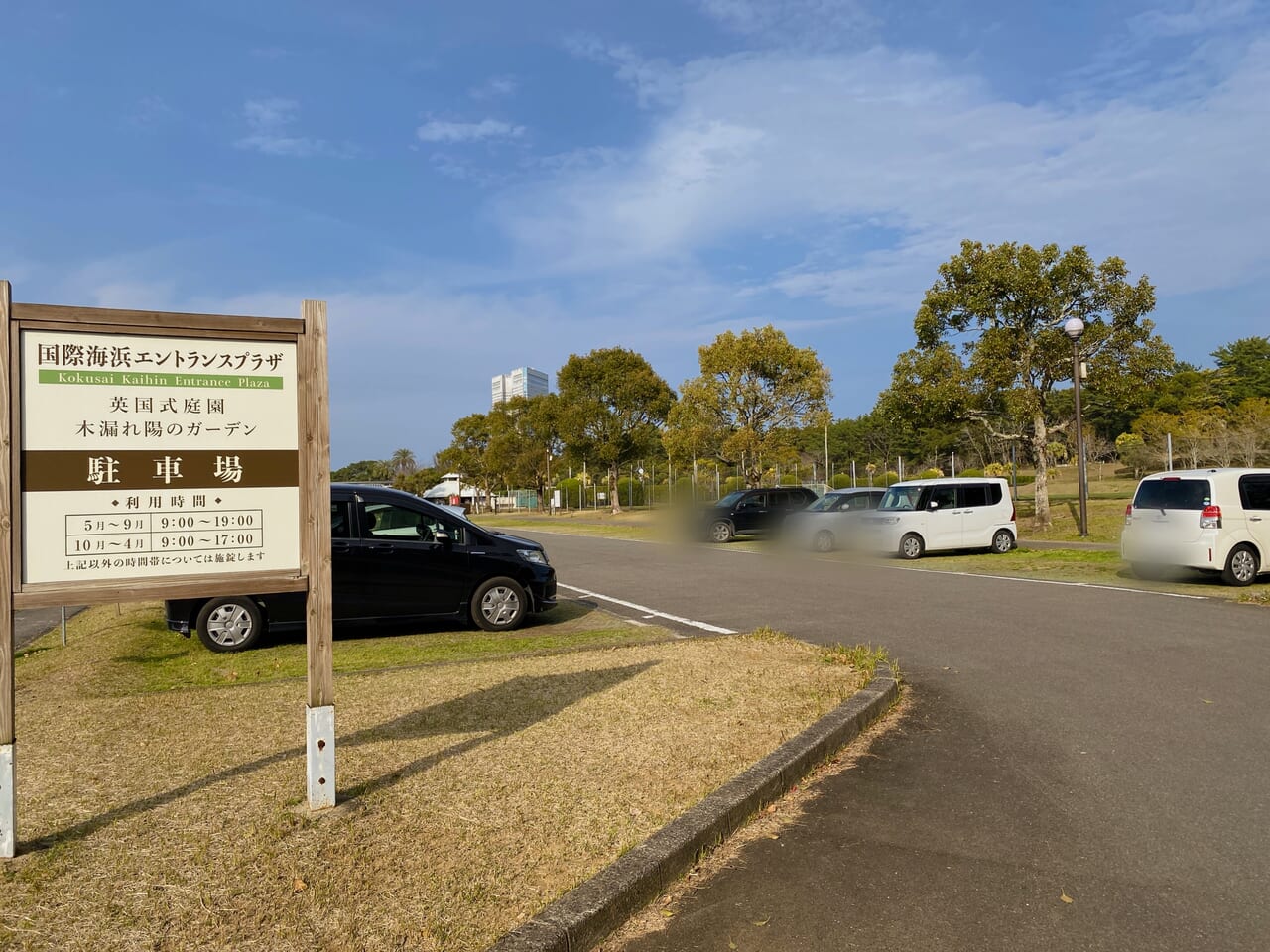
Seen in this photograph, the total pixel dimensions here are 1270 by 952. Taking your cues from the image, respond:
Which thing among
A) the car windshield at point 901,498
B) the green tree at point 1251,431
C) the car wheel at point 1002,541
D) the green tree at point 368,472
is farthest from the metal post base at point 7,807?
the green tree at point 368,472

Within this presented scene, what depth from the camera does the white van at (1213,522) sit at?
12.1 meters

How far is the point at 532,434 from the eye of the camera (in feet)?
210

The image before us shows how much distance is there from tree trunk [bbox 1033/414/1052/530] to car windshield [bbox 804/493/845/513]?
573 cm

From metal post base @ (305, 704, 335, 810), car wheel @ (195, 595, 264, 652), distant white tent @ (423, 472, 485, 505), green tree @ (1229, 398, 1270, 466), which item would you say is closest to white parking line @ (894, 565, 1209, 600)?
car wheel @ (195, 595, 264, 652)

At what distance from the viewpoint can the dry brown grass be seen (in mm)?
3062

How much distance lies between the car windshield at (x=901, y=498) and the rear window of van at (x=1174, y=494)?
218 inches

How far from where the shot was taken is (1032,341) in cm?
2280

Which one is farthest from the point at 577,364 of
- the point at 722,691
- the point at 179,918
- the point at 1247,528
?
the point at 179,918

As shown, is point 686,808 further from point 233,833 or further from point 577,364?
point 577,364

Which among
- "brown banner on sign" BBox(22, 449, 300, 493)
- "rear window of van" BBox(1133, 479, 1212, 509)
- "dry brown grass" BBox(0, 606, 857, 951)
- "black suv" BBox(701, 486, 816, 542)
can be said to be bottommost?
"dry brown grass" BBox(0, 606, 857, 951)

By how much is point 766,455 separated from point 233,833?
30362mm

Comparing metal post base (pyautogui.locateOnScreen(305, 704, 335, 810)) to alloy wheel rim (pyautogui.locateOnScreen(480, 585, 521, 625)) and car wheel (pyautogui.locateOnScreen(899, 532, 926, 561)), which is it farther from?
car wheel (pyautogui.locateOnScreen(899, 532, 926, 561))

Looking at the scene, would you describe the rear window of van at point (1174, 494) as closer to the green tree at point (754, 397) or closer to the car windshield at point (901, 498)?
the car windshield at point (901, 498)

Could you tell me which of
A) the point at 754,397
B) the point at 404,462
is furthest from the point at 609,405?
the point at 404,462
